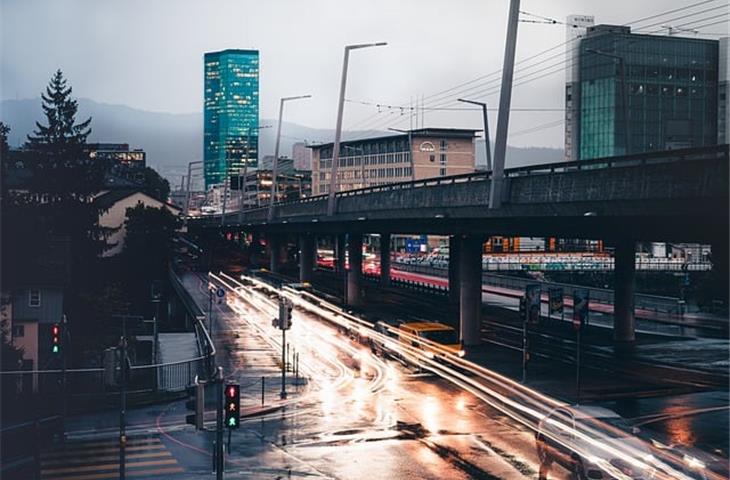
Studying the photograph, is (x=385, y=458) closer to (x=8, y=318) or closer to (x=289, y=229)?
(x=8, y=318)

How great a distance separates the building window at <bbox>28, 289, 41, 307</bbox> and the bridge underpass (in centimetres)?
2195

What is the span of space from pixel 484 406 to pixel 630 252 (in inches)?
997

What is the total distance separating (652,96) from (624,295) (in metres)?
104

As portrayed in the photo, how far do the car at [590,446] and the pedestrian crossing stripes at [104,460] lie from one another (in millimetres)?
10176

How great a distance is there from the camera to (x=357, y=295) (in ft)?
249

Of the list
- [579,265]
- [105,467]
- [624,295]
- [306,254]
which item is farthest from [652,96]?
[105,467]

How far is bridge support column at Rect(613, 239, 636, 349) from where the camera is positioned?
53.9 m

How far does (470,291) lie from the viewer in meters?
52.7

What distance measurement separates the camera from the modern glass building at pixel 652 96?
487 feet

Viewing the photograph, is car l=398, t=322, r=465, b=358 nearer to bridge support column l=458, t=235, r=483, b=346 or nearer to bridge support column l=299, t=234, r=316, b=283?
bridge support column l=458, t=235, r=483, b=346

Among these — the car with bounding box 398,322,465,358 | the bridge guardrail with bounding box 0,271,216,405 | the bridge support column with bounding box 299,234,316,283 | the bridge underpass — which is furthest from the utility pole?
the bridge support column with bounding box 299,234,316,283

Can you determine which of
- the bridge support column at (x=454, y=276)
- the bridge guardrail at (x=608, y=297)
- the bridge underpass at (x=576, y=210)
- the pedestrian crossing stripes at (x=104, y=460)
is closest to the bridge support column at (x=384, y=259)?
the bridge guardrail at (x=608, y=297)

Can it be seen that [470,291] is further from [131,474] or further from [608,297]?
[608,297]

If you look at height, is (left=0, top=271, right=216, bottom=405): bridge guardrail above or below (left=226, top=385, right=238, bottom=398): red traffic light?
below
